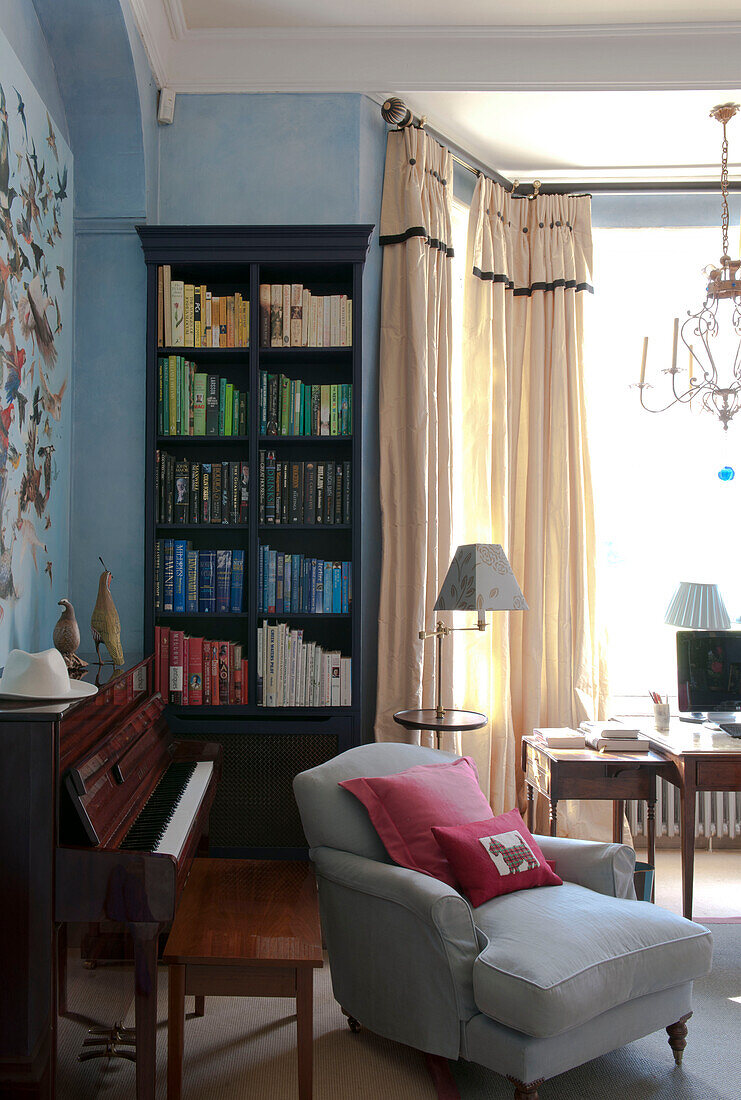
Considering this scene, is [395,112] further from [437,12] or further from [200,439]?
[200,439]

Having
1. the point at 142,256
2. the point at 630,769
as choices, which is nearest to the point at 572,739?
the point at 630,769

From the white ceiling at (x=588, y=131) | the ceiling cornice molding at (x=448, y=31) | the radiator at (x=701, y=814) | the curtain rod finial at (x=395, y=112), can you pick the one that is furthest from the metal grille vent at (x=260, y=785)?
the ceiling cornice molding at (x=448, y=31)

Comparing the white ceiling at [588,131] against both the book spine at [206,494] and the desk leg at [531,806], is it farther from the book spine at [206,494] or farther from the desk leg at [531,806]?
the desk leg at [531,806]

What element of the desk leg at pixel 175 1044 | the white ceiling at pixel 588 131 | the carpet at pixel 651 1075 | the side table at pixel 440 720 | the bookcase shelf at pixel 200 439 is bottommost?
the carpet at pixel 651 1075

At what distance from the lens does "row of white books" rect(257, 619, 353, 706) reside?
117 inches

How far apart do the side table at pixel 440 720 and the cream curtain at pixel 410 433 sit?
173 millimetres

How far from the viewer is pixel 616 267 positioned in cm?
408

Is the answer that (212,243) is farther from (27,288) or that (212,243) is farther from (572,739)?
(572,739)

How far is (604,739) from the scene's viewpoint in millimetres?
3072

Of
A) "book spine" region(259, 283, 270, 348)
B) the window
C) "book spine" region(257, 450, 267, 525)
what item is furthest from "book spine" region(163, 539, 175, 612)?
the window

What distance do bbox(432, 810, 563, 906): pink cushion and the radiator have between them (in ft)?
5.31

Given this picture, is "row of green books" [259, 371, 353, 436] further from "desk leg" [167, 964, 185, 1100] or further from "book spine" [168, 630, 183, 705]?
"desk leg" [167, 964, 185, 1100]

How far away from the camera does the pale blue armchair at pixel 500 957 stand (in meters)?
1.87

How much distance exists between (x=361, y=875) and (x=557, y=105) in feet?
9.58
